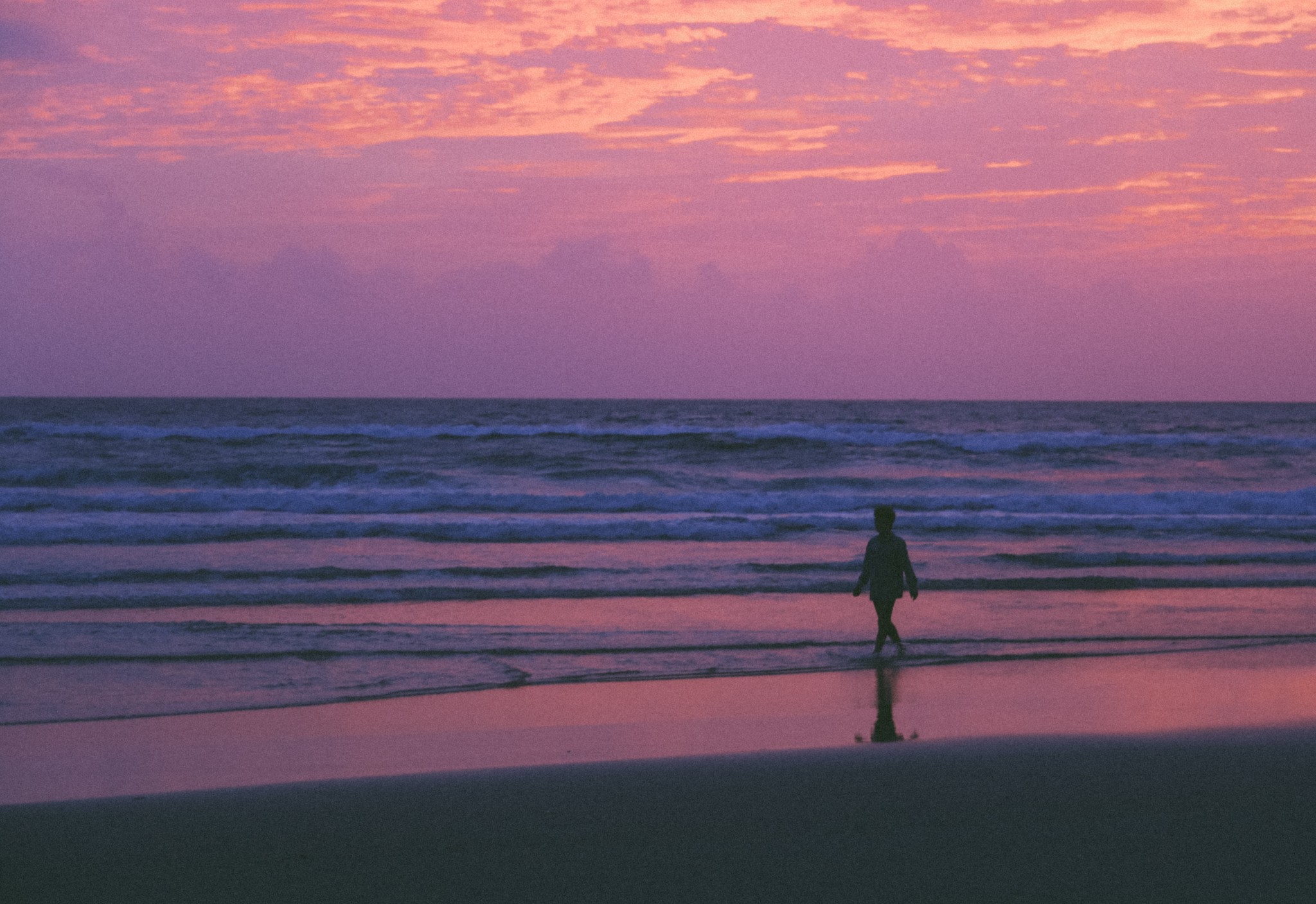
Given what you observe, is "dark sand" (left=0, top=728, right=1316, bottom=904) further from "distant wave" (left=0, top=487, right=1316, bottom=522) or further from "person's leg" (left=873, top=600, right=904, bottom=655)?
"distant wave" (left=0, top=487, right=1316, bottom=522)

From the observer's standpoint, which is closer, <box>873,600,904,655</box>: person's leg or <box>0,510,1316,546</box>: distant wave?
<box>873,600,904,655</box>: person's leg

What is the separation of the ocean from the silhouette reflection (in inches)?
16.8

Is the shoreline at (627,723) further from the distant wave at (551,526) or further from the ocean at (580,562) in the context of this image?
the distant wave at (551,526)

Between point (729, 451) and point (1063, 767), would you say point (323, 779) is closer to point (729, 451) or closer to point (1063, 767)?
point (1063, 767)

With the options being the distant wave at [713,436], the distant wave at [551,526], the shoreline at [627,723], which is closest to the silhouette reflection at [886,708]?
the shoreline at [627,723]

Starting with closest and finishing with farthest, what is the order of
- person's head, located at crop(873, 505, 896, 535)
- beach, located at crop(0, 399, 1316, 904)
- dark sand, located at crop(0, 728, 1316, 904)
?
dark sand, located at crop(0, 728, 1316, 904), beach, located at crop(0, 399, 1316, 904), person's head, located at crop(873, 505, 896, 535)

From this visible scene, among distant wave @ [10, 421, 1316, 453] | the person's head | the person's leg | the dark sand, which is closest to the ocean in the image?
the person's leg

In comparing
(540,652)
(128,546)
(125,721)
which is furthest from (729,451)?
(125,721)

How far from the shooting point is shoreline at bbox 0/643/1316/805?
234 inches

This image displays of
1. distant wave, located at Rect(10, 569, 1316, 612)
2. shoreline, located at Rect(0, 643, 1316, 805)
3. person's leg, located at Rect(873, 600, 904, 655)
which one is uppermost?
distant wave, located at Rect(10, 569, 1316, 612)

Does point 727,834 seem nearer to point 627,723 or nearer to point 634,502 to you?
point 627,723

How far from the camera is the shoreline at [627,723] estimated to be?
234 inches

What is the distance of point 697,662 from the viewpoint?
8742mm

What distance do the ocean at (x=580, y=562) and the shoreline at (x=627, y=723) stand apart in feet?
1.53
